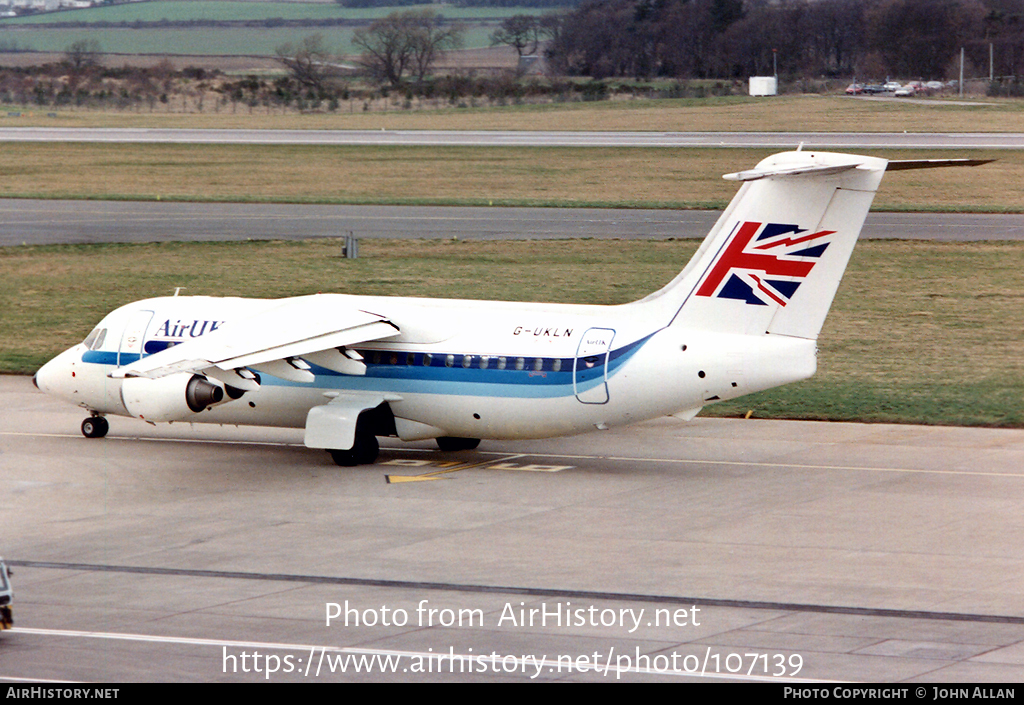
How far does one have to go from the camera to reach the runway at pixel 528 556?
16688 mm

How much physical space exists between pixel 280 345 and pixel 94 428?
7466 mm

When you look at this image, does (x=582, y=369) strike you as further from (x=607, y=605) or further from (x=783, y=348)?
(x=607, y=605)

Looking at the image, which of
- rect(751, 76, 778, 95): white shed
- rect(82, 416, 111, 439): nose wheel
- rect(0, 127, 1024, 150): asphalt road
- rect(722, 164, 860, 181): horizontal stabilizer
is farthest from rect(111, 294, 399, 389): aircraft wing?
rect(751, 76, 778, 95): white shed

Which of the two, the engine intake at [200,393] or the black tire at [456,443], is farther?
the black tire at [456,443]

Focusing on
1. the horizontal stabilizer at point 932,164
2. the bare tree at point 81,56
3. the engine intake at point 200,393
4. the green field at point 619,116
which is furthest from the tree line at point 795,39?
the engine intake at point 200,393

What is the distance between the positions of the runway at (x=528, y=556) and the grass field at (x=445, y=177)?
46.1 meters

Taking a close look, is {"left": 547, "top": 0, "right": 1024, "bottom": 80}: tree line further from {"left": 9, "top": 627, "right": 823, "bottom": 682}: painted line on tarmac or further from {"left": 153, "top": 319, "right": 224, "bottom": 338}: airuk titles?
{"left": 9, "top": 627, "right": 823, "bottom": 682}: painted line on tarmac

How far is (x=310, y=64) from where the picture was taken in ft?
526

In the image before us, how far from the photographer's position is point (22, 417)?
110 ft

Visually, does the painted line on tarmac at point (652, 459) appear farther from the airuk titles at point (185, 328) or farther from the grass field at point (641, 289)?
the grass field at point (641, 289)

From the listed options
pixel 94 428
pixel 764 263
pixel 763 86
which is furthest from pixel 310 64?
pixel 764 263

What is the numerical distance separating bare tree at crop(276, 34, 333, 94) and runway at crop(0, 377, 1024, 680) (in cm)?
12122

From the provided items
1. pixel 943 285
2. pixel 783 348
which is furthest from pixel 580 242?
pixel 783 348

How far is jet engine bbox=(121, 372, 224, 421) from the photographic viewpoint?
26109mm
